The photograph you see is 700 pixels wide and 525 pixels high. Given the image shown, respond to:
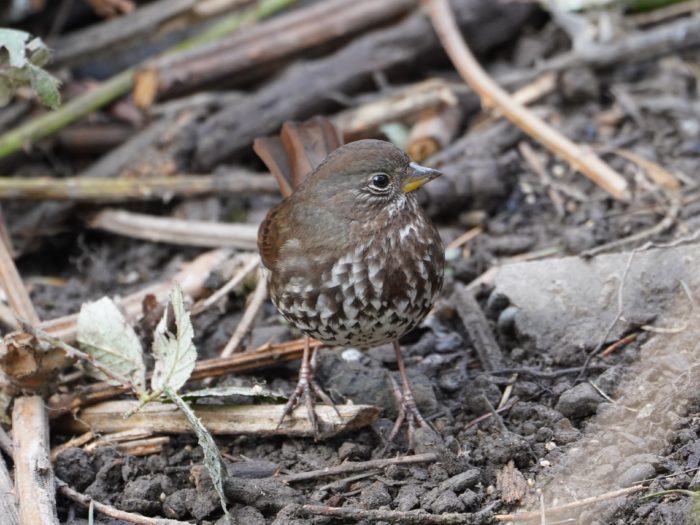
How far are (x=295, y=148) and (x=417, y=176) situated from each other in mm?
827


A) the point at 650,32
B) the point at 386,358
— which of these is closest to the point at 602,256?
the point at 386,358

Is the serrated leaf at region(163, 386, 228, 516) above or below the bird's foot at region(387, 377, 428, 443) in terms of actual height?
above

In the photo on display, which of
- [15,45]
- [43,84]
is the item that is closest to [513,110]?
[43,84]

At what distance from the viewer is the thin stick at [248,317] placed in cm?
453

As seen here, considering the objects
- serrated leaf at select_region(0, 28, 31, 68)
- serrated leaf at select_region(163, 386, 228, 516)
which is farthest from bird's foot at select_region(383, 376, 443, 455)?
serrated leaf at select_region(0, 28, 31, 68)

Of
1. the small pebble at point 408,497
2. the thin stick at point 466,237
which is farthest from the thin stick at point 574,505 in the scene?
the thin stick at point 466,237

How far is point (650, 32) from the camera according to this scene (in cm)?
589

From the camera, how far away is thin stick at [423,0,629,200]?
521cm

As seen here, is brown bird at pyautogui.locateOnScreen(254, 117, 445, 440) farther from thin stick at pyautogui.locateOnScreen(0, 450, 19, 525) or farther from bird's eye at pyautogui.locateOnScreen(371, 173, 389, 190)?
thin stick at pyautogui.locateOnScreen(0, 450, 19, 525)

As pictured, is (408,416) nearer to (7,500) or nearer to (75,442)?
(75,442)

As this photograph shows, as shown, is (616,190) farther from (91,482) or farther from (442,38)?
(91,482)

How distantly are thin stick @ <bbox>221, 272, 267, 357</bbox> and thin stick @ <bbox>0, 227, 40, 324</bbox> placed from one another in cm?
85

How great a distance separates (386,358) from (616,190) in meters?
1.54

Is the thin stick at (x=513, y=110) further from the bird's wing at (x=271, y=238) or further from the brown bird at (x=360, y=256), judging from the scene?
the bird's wing at (x=271, y=238)
